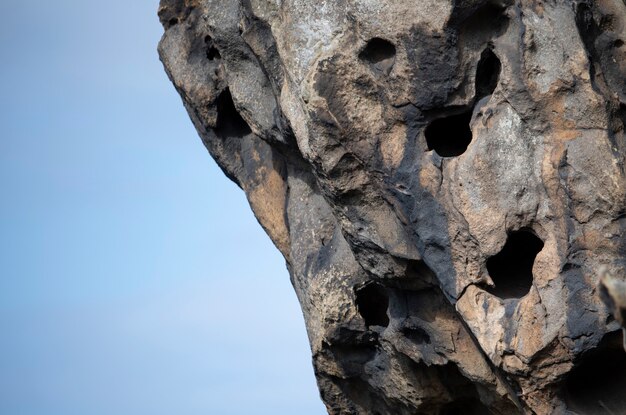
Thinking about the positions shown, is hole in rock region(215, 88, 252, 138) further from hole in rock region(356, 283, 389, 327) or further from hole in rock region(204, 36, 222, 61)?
hole in rock region(356, 283, 389, 327)

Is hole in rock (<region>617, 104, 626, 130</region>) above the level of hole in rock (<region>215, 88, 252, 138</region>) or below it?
below

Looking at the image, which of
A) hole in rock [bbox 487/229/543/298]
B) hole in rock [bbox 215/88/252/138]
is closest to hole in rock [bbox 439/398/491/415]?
hole in rock [bbox 487/229/543/298]

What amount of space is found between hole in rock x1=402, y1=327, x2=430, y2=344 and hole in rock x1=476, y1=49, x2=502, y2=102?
2019mm

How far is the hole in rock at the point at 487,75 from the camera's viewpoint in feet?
31.3

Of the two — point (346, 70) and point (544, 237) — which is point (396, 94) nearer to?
point (346, 70)

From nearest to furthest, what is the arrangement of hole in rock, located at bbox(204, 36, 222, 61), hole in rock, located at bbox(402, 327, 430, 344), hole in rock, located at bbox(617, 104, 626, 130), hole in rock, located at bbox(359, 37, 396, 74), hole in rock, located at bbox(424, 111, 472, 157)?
hole in rock, located at bbox(617, 104, 626, 130) → hole in rock, located at bbox(359, 37, 396, 74) → hole in rock, located at bbox(424, 111, 472, 157) → hole in rock, located at bbox(402, 327, 430, 344) → hole in rock, located at bbox(204, 36, 222, 61)

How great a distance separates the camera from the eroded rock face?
895cm

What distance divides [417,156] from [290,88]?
4.30 feet

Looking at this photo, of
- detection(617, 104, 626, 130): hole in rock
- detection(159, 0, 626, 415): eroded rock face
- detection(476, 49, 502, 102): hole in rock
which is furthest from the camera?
detection(476, 49, 502, 102): hole in rock

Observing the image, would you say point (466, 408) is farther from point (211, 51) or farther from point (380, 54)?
point (211, 51)

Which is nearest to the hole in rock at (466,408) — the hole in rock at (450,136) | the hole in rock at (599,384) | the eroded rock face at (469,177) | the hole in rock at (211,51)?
the eroded rock face at (469,177)

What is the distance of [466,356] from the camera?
10.1 m

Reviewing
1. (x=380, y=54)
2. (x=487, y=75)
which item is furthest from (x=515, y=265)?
(x=380, y=54)

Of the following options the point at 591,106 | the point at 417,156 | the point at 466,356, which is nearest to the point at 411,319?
the point at 466,356
